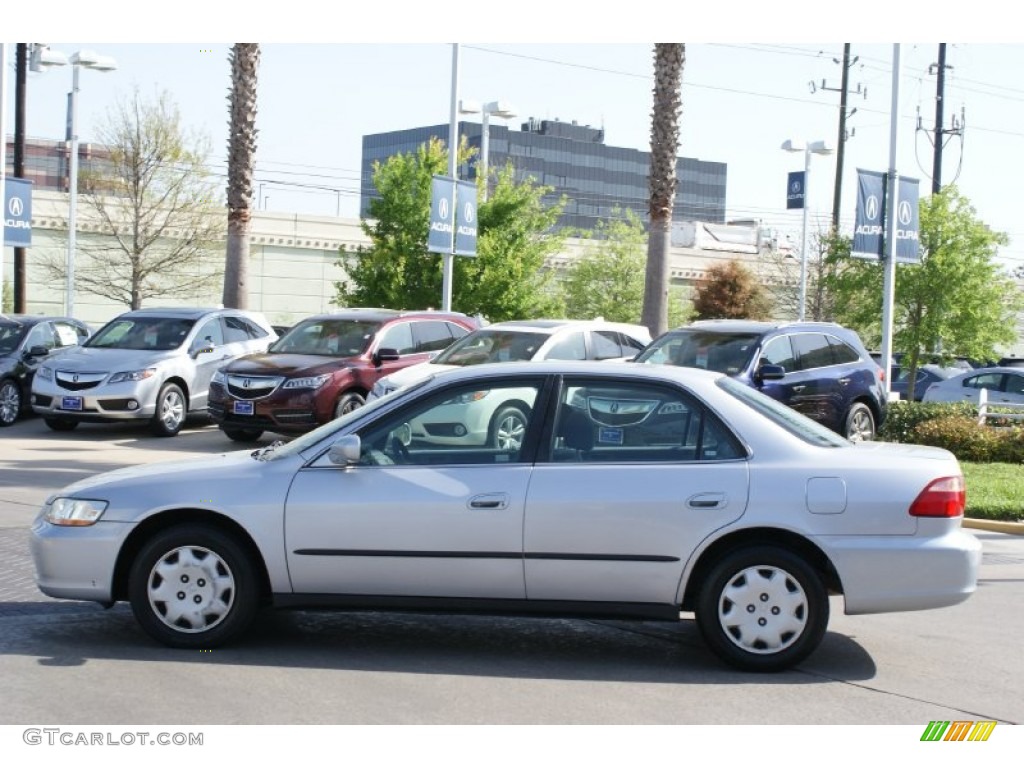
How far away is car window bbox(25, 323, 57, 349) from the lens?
828 inches

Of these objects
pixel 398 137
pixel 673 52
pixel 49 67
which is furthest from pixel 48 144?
pixel 673 52

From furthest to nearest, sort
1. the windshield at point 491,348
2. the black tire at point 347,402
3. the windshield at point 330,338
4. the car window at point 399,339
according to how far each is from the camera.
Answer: the car window at point 399,339
the windshield at point 330,338
the black tire at point 347,402
the windshield at point 491,348

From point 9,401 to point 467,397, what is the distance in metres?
15.1

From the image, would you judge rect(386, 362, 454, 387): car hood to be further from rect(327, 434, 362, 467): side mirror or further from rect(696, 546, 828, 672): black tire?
rect(696, 546, 828, 672): black tire

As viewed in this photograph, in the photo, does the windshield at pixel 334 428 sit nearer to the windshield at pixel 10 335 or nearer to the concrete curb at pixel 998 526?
the concrete curb at pixel 998 526

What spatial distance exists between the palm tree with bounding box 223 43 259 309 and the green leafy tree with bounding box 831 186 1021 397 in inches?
600

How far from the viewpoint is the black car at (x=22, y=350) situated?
20234 mm

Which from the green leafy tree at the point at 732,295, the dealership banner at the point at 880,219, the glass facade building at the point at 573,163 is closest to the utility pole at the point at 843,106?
the green leafy tree at the point at 732,295

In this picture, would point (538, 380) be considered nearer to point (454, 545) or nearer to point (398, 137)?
point (454, 545)

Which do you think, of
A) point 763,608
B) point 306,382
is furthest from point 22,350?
point 763,608

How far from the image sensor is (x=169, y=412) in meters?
18.9

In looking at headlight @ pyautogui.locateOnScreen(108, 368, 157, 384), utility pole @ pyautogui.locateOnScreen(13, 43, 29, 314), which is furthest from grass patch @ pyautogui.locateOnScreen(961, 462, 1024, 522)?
utility pole @ pyautogui.locateOnScreen(13, 43, 29, 314)

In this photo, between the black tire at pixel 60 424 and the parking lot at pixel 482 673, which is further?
the black tire at pixel 60 424

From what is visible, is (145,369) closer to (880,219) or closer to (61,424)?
(61,424)
